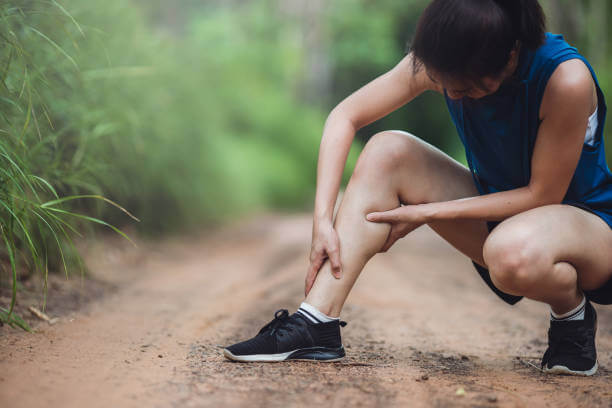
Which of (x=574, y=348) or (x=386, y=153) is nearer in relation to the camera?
(x=574, y=348)

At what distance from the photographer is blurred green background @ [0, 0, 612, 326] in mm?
1908

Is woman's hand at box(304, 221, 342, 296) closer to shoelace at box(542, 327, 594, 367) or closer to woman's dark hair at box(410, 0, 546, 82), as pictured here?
woman's dark hair at box(410, 0, 546, 82)

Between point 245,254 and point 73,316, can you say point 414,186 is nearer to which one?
point 73,316

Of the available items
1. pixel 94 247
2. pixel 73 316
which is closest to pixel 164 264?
pixel 94 247

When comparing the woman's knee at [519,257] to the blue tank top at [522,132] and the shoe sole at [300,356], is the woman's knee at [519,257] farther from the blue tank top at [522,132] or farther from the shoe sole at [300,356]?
the shoe sole at [300,356]

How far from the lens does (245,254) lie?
430 centimetres

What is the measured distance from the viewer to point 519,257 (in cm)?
137

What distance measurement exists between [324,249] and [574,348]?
69 centimetres

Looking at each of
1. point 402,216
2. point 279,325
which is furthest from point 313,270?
point 402,216

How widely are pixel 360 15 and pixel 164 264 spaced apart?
13.4 meters

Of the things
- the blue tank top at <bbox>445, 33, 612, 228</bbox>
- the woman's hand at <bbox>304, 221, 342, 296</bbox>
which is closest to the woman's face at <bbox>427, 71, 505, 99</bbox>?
the blue tank top at <bbox>445, 33, 612, 228</bbox>

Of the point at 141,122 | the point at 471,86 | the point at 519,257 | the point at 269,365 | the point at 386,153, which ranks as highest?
the point at 141,122

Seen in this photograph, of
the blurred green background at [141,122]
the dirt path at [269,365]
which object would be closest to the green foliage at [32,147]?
the blurred green background at [141,122]

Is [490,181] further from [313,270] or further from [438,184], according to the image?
[313,270]
